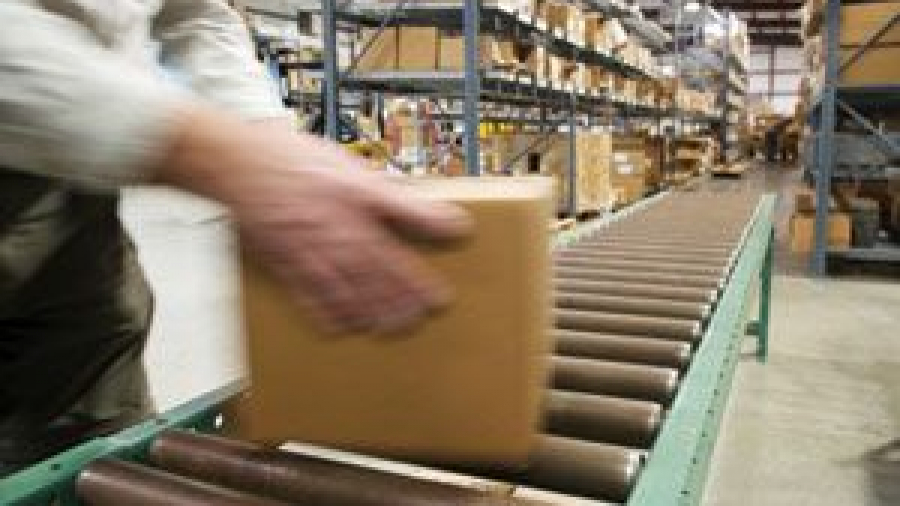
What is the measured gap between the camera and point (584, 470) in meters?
1.12

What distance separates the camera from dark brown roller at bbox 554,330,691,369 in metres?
1.63

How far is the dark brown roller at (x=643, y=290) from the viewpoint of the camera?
218 centimetres

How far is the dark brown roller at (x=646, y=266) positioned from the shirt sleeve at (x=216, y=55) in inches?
52.7

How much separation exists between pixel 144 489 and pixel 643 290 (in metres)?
1.46

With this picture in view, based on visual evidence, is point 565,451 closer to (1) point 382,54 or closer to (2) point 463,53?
(2) point 463,53

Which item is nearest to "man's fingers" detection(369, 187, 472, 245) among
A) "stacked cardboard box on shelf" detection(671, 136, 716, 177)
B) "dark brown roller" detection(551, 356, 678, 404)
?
"dark brown roller" detection(551, 356, 678, 404)

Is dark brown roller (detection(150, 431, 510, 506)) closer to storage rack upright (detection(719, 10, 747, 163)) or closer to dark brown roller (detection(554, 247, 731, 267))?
dark brown roller (detection(554, 247, 731, 267))

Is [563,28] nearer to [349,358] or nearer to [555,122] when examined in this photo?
[555,122]

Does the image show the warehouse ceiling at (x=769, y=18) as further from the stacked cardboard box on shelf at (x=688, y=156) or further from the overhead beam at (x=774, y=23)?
the stacked cardboard box on shelf at (x=688, y=156)

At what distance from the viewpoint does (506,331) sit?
0.99m

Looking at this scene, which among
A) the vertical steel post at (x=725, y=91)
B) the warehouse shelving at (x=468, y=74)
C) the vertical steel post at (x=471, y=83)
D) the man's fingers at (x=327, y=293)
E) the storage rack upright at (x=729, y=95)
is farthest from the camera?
the storage rack upright at (x=729, y=95)

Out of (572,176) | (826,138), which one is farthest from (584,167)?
(826,138)

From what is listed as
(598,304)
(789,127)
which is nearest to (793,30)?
(789,127)

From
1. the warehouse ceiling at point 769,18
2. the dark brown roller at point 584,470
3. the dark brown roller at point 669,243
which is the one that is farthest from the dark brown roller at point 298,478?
the warehouse ceiling at point 769,18
